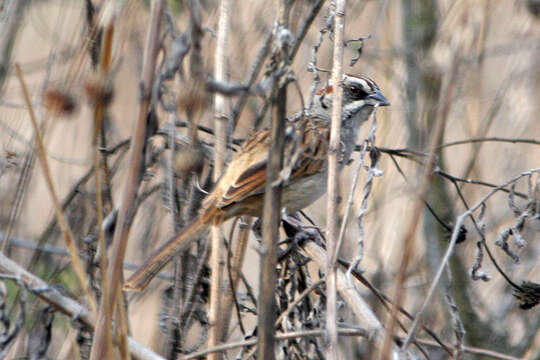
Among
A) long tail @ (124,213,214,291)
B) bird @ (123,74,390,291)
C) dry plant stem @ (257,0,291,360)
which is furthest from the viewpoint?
bird @ (123,74,390,291)

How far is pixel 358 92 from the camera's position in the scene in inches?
138

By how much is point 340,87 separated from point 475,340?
252cm

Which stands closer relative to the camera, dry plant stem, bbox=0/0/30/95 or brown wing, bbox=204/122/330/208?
brown wing, bbox=204/122/330/208

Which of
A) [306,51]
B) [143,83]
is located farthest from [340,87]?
[306,51]

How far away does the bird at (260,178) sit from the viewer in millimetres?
2508

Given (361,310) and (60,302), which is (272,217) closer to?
(361,310)

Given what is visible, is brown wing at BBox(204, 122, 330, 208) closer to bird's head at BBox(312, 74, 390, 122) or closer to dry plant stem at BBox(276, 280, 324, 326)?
bird's head at BBox(312, 74, 390, 122)

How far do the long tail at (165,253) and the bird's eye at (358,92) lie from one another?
46.7 inches

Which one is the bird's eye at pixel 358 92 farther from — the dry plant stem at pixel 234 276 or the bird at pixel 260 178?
the dry plant stem at pixel 234 276

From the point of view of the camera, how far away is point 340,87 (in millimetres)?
2047

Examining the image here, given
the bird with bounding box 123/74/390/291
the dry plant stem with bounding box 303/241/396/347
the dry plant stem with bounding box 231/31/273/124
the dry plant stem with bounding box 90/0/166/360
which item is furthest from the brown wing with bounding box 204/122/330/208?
the dry plant stem with bounding box 90/0/166/360

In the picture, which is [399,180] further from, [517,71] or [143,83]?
[143,83]

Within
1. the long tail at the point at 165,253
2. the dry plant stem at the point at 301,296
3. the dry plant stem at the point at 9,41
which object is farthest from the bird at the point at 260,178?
the dry plant stem at the point at 9,41

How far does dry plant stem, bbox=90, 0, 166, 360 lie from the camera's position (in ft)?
5.08
